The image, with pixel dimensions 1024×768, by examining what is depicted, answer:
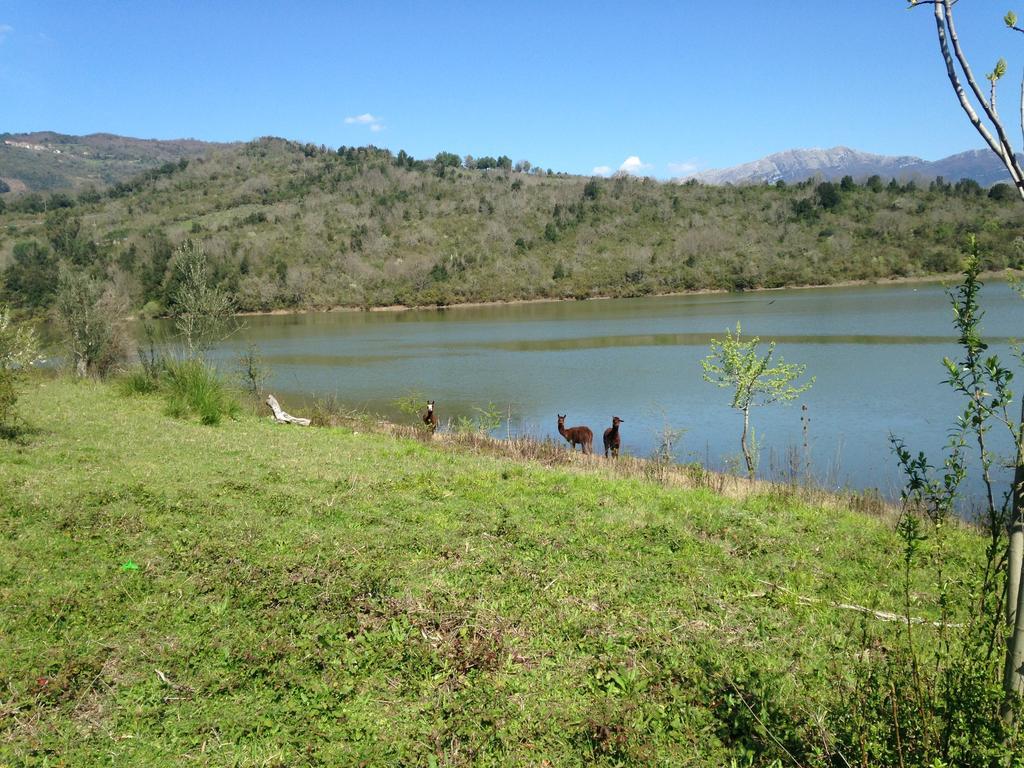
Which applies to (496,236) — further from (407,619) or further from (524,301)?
(407,619)

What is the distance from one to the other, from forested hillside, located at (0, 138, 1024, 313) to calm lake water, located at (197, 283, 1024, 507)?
19.4 metres

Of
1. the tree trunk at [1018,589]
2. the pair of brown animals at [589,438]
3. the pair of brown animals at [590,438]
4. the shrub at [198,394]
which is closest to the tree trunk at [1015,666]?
the tree trunk at [1018,589]

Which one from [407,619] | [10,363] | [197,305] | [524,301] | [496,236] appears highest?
[496,236]

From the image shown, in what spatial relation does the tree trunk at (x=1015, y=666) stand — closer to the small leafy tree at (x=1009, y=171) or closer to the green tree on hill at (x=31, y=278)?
the small leafy tree at (x=1009, y=171)

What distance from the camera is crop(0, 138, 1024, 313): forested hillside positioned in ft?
244

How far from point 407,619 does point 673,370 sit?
23.7m

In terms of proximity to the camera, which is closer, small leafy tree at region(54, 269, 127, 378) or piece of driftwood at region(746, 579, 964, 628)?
piece of driftwood at region(746, 579, 964, 628)

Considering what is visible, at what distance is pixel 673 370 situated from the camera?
88.9 feet

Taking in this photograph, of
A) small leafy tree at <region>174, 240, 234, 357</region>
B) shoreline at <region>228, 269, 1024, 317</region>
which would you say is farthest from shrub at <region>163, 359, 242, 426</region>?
shoreline at <region>228, 269, 1024, 317</region>

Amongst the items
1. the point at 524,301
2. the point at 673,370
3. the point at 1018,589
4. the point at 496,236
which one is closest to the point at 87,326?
the point at 673,370

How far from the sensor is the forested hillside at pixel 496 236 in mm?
74250

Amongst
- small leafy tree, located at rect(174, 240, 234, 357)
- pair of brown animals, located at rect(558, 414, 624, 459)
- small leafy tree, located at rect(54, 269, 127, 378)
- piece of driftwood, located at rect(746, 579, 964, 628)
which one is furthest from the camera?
small leafy tree, located at rect(54, 269, 127, 378)

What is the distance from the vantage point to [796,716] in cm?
354

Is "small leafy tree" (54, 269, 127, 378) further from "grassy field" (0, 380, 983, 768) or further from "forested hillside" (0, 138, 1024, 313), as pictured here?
"forested hillside" (0, 138, 1024, 313)
